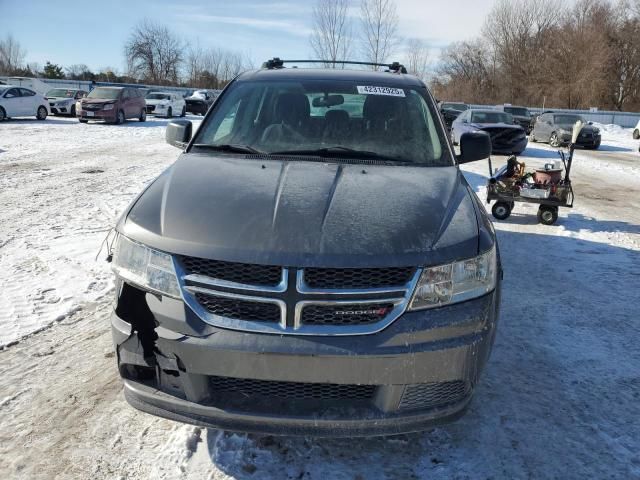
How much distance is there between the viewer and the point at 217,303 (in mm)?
2176

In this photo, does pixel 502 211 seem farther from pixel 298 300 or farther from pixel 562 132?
pixel 562 132

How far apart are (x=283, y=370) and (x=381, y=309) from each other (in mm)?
465

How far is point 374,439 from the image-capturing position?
2607mm

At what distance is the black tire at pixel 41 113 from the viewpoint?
76.7ft

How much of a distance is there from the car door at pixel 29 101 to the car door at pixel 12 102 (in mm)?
210

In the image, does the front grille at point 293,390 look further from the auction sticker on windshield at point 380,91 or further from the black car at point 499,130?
the black car at point 499,130

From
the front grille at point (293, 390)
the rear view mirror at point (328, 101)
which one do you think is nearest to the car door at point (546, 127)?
the rear view mirror at point (328, 101)

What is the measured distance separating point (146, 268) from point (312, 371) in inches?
34.2

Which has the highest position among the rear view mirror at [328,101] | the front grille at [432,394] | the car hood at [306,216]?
the rear view mirror at [328,101]

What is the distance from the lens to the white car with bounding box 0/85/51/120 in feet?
71.2

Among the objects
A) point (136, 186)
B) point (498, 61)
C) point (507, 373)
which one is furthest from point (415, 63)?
point (507, 373)

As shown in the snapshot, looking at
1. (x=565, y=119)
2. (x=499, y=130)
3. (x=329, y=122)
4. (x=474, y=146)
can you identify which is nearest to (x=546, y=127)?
(x=565, y=119)

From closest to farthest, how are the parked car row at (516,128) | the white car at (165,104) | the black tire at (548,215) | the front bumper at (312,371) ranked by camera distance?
the front bumper at (312,371), the black tire at (548,215), the parked car row at (516,128), the white car at (165,104)

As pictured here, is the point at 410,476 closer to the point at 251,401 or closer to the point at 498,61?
the point at 251,401
